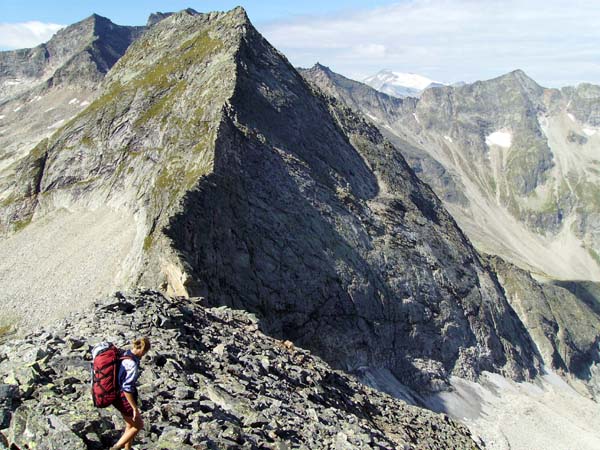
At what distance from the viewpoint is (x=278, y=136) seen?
270 ft

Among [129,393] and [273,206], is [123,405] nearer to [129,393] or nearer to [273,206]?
[129,393]

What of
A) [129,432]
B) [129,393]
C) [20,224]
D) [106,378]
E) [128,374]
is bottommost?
[20,224]

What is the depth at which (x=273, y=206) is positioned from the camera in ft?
224

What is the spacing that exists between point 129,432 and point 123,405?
79 cm

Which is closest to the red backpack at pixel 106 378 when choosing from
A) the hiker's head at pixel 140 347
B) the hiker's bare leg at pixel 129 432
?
the hiker's head at pixel 140 347

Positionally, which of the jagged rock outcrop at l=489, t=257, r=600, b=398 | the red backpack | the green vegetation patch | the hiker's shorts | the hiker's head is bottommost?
the jagged rock outcrop at l=489, t=257, r=600, b=398

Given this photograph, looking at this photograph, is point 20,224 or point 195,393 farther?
point 20,224

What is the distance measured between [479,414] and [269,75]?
62.4 m

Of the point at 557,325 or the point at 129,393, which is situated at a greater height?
the point at 129,393

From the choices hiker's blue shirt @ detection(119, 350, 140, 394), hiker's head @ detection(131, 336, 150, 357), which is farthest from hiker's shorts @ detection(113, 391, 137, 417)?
hiker's head @ detection(131, 336, 150, 357)

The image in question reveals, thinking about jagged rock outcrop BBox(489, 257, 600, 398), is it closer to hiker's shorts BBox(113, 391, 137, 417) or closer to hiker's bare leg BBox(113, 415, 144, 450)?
hiker's bare leg BBox(113, 415, 144, 450)

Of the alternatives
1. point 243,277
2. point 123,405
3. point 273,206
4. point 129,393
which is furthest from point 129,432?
point 273,206

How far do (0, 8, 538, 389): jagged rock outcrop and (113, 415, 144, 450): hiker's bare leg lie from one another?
32725mm

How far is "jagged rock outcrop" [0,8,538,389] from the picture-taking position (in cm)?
5925
